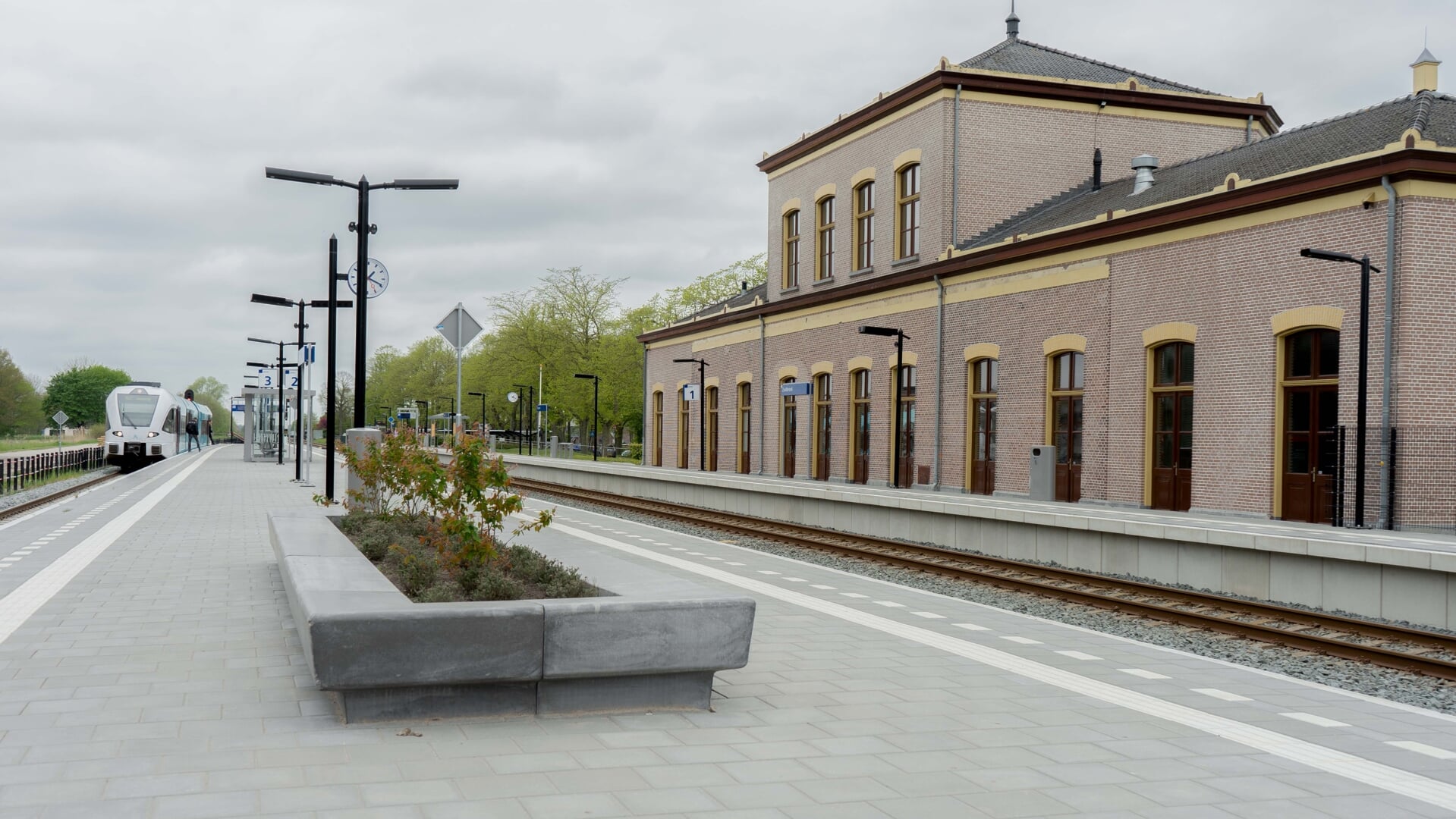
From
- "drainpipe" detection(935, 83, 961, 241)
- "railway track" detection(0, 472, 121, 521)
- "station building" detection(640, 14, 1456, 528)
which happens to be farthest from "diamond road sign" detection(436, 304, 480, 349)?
"drainpipe" detection(935, 83, 961, 241)

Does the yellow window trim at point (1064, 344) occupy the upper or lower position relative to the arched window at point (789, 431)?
upper

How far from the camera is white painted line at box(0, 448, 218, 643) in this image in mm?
8938

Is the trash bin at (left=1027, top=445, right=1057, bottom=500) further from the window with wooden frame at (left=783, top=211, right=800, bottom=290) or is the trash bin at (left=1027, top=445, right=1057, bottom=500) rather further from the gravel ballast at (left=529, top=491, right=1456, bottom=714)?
the window with wooden frame at (left=783, top=211, right=800, bottom=290)

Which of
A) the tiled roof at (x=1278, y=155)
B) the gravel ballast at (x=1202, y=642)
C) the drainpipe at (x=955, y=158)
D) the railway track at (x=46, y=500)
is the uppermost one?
the drainpipe at (x=955, y=158)

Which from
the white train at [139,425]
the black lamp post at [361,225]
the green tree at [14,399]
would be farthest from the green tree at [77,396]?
the black lamp post at [361,225]

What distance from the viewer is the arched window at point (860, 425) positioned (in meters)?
31.0

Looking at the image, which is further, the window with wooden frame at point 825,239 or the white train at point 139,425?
the white train at point 139,425

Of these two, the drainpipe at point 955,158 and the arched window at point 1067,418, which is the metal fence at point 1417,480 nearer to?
the arched window at point 1067,418

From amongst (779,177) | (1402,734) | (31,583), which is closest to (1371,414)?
(1402,734)

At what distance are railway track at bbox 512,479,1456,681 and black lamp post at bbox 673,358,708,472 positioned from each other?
67.7 feet

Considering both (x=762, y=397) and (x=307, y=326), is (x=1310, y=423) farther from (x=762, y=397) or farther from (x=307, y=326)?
(x=307, y=326)

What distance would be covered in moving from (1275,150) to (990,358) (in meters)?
6.99

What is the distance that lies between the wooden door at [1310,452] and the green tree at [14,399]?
3647 inches

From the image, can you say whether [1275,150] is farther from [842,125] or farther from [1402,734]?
[1402,734]
